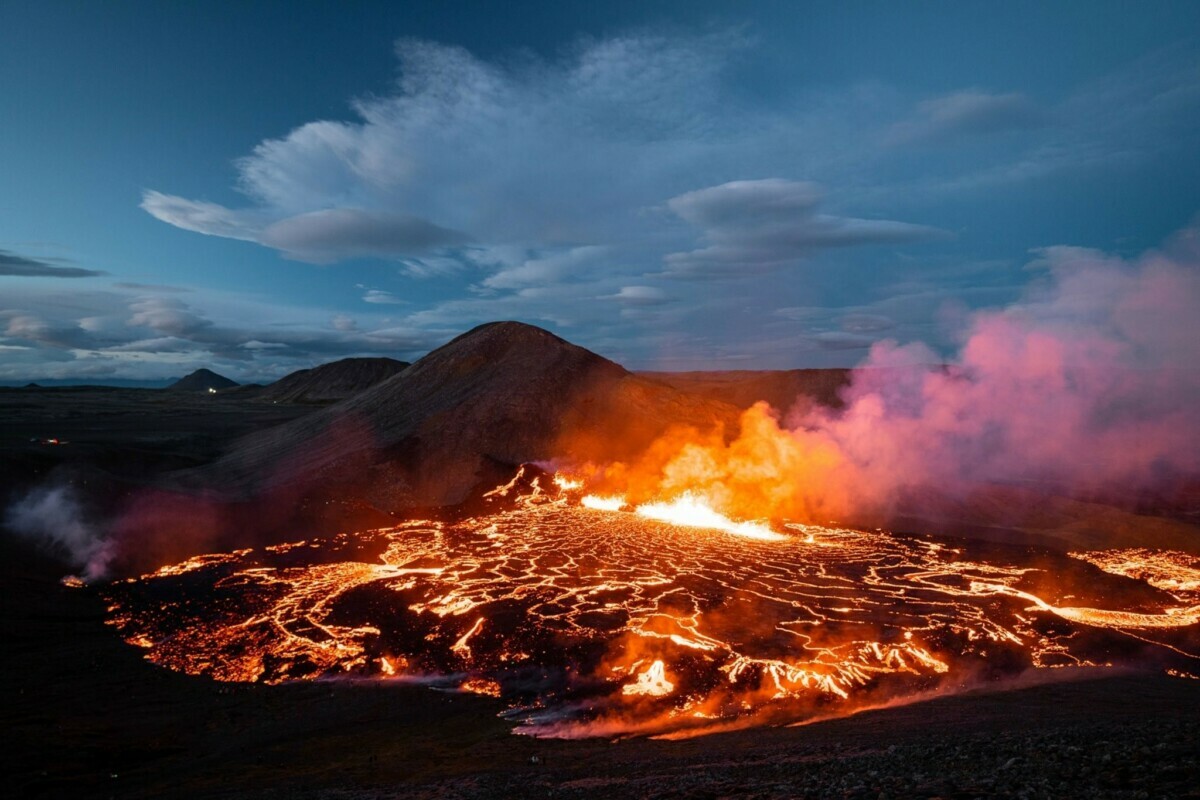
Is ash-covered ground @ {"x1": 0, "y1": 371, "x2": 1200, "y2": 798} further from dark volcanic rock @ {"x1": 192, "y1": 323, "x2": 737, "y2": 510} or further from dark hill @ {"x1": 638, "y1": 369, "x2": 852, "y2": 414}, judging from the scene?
dark hill @ {"x1": 638, "y1": 369, "x2": 852, "y2": 414}

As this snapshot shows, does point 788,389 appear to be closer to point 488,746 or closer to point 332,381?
point 488,746

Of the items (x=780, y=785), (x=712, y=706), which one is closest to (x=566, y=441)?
(x=712, y=706)

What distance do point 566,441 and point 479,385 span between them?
41.5 ft

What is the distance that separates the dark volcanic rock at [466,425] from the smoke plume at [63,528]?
473 inches

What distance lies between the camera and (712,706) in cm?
1800

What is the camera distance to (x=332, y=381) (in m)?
184

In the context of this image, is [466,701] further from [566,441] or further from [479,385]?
[479,385]

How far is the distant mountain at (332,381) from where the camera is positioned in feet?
574

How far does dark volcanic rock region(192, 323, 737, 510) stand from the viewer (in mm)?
48719

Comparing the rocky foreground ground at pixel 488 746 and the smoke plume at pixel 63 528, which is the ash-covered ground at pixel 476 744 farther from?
the smoke plume at pixel 63 528

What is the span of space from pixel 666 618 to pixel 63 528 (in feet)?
108

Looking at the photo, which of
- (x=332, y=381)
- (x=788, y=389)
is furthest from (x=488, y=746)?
(x=332, y=381)

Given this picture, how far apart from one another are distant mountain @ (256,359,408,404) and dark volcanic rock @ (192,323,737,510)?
111 meters

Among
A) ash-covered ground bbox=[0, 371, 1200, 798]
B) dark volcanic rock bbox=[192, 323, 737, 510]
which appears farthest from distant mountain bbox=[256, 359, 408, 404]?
ash-covered ground bbox=[0, 371, 1200, 798]
